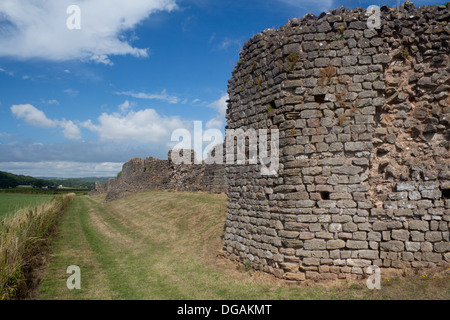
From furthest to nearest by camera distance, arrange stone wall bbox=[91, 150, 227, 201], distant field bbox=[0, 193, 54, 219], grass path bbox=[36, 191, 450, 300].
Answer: stone wall bbox=[91, 150, 227, 201]
distant field bbox=[0, 193, 54, 219]
grass path bbox=[36, 191, 450, 300]

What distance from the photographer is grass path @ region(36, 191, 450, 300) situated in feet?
21.3

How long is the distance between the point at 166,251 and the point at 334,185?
277 inches

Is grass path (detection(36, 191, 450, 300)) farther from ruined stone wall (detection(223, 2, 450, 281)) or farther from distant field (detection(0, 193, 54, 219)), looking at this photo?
distant field (detection(0, 193, 54, 219))

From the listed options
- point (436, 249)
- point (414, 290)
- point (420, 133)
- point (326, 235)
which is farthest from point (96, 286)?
point (420, 133)

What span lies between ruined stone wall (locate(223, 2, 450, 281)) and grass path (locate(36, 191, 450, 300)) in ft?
2.02

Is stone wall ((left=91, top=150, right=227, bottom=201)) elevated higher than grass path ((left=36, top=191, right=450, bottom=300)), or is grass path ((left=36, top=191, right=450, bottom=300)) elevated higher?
stone wall ((left=91, top=150, right=227, bottom=201))

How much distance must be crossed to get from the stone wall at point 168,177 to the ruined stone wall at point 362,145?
562 inches

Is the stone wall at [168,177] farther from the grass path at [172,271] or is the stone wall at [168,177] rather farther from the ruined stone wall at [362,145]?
the ruined stone wall at [362,145]

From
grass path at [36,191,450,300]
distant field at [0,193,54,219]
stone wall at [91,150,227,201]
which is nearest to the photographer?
grass path at [36,191,450,300]

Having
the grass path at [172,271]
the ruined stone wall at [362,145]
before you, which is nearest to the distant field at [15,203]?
the grass path at [172,271]

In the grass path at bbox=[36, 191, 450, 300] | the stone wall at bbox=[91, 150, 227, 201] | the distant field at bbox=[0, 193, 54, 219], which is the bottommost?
the grass path at bbox=[36, 191, 450, 300]

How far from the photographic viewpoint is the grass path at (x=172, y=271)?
6.50 meters

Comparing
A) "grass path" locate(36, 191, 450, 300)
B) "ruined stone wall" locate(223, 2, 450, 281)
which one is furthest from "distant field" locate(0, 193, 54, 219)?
"ruined stone wall" locate(223, 2, 450, 281)
